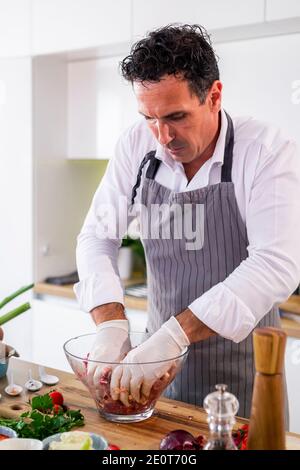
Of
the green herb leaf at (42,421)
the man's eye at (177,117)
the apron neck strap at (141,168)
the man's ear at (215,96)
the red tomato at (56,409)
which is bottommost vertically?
the red tomato at (56,409)

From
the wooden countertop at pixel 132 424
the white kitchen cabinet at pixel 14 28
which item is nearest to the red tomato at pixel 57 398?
the wooden countertop at pixel 132 424

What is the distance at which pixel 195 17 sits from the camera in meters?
2.49

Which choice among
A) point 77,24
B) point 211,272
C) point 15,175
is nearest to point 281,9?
point 77,24

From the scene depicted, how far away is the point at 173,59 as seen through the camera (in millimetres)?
1420

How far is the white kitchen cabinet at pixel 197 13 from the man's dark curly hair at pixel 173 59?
3.09 feet

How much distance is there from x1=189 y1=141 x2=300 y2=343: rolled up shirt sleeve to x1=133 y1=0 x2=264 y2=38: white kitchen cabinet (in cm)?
93

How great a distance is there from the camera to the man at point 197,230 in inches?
56.0

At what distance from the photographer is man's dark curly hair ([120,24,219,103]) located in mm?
1422

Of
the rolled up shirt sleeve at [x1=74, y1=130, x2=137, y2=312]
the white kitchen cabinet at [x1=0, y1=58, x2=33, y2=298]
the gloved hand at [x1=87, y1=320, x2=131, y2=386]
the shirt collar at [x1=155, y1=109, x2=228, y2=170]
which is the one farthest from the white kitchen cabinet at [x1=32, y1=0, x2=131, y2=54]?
the gloved hand at [x1=87, y1=320, x2=131, y2=386]

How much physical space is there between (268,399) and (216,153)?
835 mm

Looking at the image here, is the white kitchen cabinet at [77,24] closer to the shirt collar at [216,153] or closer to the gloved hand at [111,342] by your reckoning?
the shirt collar at [216,153]

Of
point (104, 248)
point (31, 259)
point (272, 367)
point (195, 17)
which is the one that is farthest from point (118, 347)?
point (31, 259)

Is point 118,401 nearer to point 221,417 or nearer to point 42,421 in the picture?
point 42,421

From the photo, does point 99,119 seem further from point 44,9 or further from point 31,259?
point 31,259
